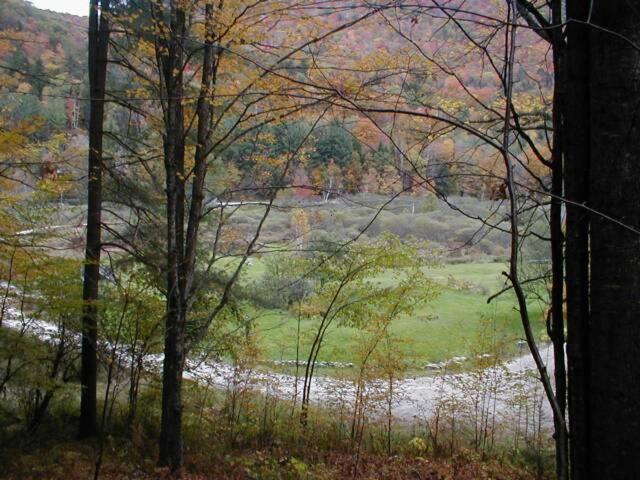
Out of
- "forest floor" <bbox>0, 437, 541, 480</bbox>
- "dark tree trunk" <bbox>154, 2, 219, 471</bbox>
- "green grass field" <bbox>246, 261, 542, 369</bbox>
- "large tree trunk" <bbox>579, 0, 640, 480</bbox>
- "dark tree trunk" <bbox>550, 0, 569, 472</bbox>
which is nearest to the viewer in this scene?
"large tree trunk" <bbox>579, 0, 640, 480</bbox>

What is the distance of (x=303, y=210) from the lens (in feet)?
28.7

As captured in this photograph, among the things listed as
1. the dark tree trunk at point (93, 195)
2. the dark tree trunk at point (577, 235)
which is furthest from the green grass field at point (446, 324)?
the dark tree trunk at point (577, 235)

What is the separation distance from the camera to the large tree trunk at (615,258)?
143 centimetres

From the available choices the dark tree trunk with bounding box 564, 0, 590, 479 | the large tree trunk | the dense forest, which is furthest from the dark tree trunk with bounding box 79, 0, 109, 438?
the large tree trunk

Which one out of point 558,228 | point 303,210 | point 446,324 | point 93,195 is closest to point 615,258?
point 558,228

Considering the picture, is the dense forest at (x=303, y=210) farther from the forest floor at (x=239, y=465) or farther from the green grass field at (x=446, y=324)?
the green grass field at (x=446, y=324)

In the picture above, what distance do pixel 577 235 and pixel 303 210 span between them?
24.1 feet

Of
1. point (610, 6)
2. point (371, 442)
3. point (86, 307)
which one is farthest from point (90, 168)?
point (610, 6)

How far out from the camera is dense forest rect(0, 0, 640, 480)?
1.49 meters

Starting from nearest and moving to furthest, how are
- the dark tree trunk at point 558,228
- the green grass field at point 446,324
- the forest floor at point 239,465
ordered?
the dark tree trunk at point 558,228 < the forest floor at point 239,465 < the green grass field at point 446,324

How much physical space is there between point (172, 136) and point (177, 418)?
138 inches

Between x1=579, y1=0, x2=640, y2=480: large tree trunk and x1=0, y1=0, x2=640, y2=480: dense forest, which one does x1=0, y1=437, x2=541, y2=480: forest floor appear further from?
x1=579, y1=0, x2=640, y2=480: large tree trunk

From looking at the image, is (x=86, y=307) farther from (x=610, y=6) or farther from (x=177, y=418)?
(x=610, y=6)

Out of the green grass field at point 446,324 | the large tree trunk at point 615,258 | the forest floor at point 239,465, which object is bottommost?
the forest floor at point 239,465
